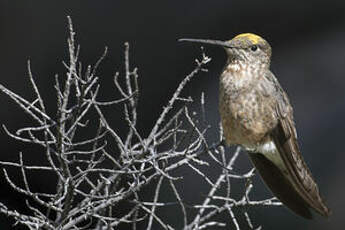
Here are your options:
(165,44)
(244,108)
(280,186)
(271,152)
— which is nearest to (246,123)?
(244,108)

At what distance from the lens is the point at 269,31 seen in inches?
262

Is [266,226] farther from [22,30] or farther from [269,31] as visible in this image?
[22,30]

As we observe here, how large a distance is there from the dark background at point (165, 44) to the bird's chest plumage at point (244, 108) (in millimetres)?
2421

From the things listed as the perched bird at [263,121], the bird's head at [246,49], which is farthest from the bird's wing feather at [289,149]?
the bird's head at [246,49]

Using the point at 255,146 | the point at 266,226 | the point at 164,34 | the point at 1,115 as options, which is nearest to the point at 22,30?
the point at 1,115

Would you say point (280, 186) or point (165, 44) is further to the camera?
point (165, 44)

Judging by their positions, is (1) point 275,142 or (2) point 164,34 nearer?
(1) point 275,142

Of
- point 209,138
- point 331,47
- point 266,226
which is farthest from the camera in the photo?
point 331,47

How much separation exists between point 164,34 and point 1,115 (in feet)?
5.61

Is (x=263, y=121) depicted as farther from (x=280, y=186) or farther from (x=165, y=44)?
(x=165, y=44)

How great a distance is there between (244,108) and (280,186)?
0.50m

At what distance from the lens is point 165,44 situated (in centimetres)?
652

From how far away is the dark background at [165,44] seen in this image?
6316 mm

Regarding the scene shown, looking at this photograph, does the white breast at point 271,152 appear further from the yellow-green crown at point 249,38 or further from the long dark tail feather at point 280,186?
the yellow-green crown at point 249,38
